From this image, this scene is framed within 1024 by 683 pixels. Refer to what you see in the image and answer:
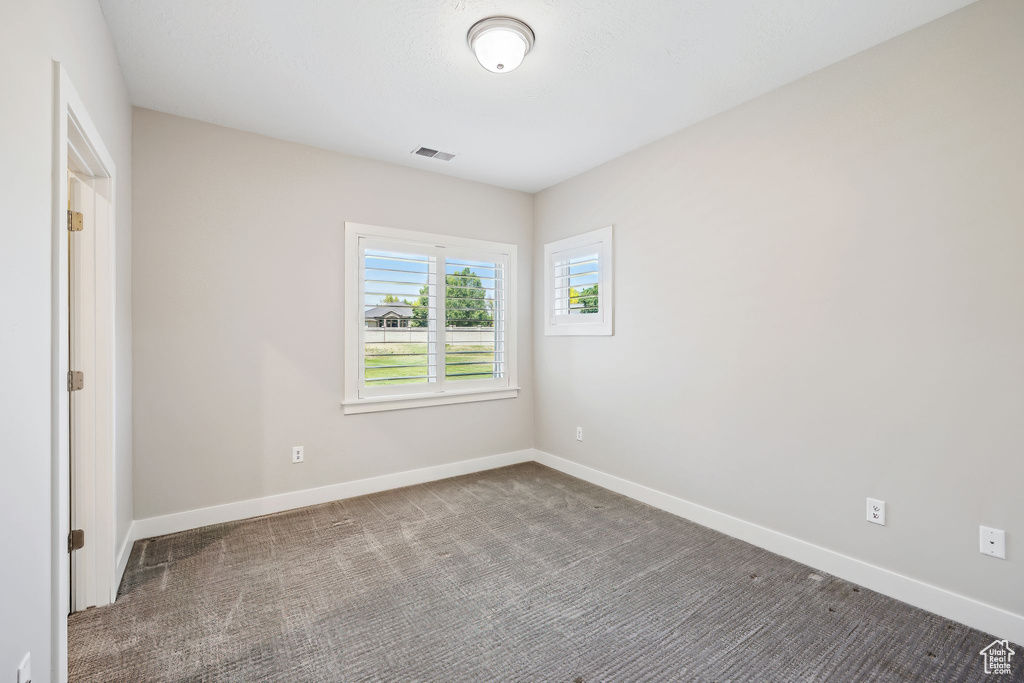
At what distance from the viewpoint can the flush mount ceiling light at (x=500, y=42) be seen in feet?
6.82

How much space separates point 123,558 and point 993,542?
4099 millimetres

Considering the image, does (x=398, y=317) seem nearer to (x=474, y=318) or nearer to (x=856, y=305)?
(x=474, y=318)

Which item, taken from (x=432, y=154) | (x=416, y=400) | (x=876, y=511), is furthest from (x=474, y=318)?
(x=876, y=511)

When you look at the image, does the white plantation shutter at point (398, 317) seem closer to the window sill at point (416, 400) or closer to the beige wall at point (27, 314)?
the window sill at point (416, 400)

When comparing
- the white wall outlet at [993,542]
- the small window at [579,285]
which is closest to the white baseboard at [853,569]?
the white wall outlet at [993,542]

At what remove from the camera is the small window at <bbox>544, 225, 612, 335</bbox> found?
3789 mm

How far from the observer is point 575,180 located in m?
4.09

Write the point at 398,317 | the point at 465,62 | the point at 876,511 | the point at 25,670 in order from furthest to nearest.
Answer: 1. the point at 398,317
2. the point at 465,62
3. the point at 876,511
4. the point at 25,670

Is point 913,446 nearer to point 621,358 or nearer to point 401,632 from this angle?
point 621,358

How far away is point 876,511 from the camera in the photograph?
2.29 metres

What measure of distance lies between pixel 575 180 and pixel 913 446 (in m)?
3.01

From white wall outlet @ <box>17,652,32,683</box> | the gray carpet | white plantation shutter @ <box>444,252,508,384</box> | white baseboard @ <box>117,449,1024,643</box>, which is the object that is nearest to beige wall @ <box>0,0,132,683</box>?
white wall outlet @ <box>17,652,32,683</box>

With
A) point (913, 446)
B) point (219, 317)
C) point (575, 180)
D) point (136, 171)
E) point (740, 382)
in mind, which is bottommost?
point (913, 446)

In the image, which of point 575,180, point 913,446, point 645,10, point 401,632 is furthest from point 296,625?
point 575,180
